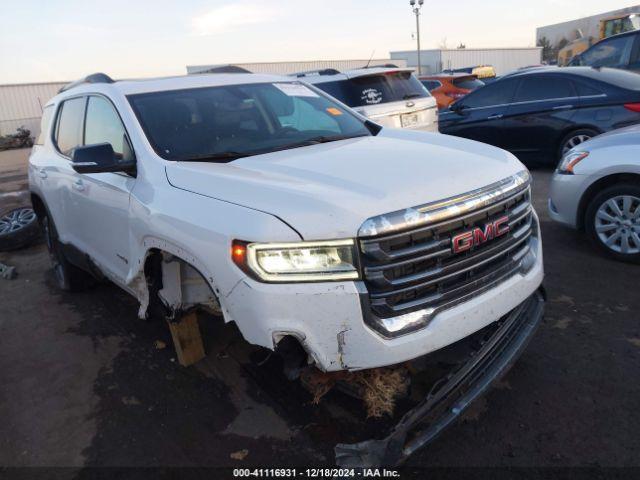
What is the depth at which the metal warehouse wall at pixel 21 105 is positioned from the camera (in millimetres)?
28641

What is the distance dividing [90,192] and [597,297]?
379 centimetres

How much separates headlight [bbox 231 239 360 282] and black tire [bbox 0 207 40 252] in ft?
18.5

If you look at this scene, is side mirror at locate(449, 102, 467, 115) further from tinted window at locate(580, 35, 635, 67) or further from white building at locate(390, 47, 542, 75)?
white building at locate(390, 47, 542, 75)

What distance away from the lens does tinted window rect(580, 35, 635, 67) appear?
9.97 meters

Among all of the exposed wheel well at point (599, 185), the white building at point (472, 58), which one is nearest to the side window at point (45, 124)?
the exposed wheel well at point (599, 185)

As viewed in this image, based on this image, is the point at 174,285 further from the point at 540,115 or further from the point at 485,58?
the point at 485,58

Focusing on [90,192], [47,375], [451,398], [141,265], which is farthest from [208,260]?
[47,375]

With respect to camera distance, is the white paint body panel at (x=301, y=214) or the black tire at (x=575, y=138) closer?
the white paint body panel at (x=301, y=214)

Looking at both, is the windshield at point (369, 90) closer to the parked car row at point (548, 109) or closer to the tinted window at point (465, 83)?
the parked car row at point (548, 109)

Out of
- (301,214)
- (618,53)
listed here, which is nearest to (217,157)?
(301,214)

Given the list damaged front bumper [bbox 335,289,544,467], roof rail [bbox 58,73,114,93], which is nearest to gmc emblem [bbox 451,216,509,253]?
damaged front bumper [bbox 335,289,544,467]

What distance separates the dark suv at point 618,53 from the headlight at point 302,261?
10139mm

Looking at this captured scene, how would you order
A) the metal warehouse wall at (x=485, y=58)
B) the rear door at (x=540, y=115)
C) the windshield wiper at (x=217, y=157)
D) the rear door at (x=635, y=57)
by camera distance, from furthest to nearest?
the metal warehouse wall at (x=485, y=58), the rear door at (x=635, y=57), the rear door at (x=540, y=115), the windshield wiper at (x=217, y=157)

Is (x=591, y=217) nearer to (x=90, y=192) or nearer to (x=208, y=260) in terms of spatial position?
(x=208, y=260)
